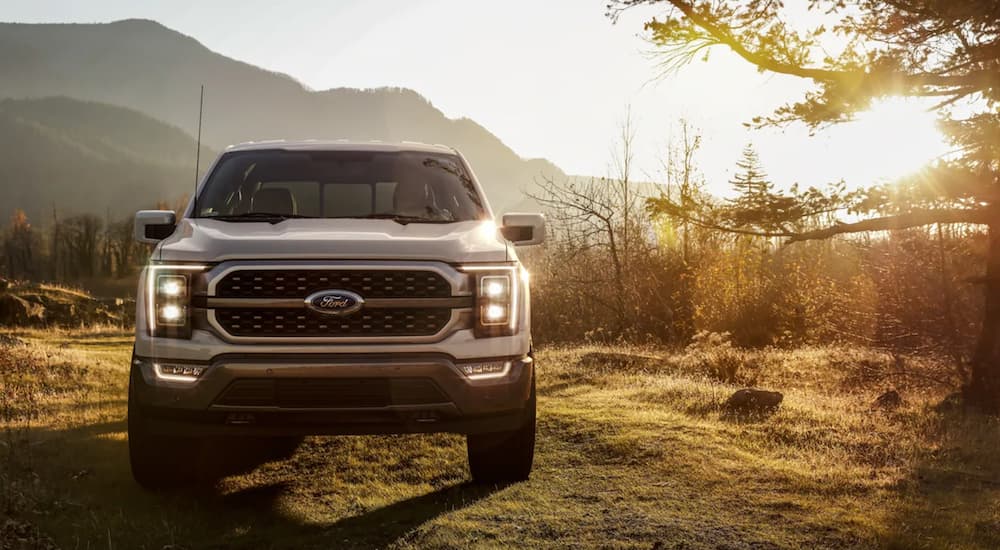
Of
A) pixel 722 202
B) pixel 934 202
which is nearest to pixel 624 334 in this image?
pixel 722 202

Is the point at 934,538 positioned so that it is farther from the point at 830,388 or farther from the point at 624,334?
the point at 624,334

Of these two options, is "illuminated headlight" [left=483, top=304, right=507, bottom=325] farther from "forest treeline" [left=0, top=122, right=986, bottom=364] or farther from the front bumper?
"forest treeline" [left=0, top=122, right=986, bottom=364]

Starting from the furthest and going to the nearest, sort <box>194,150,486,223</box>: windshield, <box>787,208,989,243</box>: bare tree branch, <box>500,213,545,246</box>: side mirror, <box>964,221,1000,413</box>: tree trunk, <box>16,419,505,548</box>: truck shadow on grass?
1. <box>964,221,1000,413</box>: tree trunk
2. <box>787,208,989,243</box>: bare tree branch
3. <box>194,150,486,223</box>: windshield
4. <box>500,213,545,246</box>: side mirror
5. <box>16,419,505,548</box>: truck shadow on grass

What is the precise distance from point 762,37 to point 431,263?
986cm

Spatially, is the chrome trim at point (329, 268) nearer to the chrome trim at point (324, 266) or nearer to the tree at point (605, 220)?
the chrome trim at point (324, 266)

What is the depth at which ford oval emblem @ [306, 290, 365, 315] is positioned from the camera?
4.54 meters

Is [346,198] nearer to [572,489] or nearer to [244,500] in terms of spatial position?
[244,500]

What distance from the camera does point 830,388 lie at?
1489 cm

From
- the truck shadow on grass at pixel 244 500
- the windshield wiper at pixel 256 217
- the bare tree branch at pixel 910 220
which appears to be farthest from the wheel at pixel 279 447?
the bare tree branch at pixel 910 220

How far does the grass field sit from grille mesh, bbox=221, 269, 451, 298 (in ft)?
4.72

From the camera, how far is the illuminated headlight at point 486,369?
4.68 meters

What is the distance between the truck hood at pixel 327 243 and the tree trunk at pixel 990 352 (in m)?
10.3

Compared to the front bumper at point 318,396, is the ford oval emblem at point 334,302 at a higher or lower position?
higher

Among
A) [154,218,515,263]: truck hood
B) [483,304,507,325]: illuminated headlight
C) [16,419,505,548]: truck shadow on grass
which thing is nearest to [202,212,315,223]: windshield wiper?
[154,218,515,263]: truck hood
